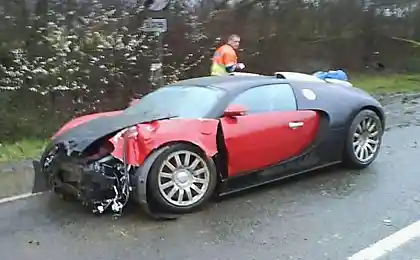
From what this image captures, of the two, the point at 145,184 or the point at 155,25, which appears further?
the point at 155,25

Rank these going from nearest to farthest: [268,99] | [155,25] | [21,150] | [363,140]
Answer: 1. [268,99]
2. [363,140]
3. [21,150]
4. [155,25]

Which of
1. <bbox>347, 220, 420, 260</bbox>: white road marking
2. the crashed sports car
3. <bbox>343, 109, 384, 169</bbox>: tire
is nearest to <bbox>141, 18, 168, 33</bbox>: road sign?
the crashed sports car

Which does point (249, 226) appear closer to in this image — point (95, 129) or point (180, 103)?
point (180, 103)

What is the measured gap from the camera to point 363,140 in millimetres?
7422

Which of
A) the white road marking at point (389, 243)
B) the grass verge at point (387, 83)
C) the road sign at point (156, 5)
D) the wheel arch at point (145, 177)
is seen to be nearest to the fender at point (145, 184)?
the wheel arch at point (145, 177)

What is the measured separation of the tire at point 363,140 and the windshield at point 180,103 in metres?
1.79

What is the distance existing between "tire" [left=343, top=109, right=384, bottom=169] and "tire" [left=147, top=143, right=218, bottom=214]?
1.99 m

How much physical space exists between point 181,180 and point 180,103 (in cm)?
100

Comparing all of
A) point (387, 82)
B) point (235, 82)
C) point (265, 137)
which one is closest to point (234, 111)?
point (265, 137)

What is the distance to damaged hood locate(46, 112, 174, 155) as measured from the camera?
19.1ft

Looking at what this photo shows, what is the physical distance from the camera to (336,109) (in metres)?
7.07

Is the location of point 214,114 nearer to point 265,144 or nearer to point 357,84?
point 265,144

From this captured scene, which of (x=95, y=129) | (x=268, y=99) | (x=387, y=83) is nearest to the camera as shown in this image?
(x=95, y=129)

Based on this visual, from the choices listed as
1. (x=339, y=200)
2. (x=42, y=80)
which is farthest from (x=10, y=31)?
(x=339, y=200)
